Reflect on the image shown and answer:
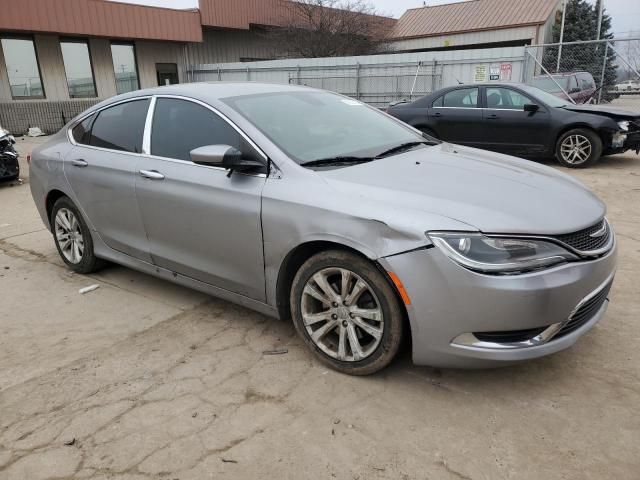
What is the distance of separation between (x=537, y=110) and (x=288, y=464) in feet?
27.6

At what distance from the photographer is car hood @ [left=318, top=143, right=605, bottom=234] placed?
8.14 feet

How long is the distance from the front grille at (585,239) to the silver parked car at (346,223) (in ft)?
0.04

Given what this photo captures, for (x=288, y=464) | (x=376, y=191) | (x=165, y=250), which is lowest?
(x=288, y=464)

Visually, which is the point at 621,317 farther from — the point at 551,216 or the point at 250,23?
the point at 250,23

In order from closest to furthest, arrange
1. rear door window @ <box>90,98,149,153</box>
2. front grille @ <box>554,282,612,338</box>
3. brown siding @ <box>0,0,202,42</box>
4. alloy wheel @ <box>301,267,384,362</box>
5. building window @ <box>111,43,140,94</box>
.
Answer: front grille @ <box>554,282,612,338</box> → alloy wheel @ <box>301,267,384,362</box> → rear door window @ <box>90,98,149,153</box> → brown siding @ <box>0,0,202,42</box> → building window @ <box>111,43,140,94</box>

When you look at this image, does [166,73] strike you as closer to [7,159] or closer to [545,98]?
A: [7,159]

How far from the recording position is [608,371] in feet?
9.37

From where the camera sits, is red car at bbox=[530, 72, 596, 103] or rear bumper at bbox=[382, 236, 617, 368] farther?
red car at bbox=[530, 72, 596, 103]

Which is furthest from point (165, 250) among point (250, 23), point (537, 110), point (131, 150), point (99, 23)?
→ point (250, 23)

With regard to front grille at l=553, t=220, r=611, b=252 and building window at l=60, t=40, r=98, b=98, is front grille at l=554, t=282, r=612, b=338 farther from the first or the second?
building window at l=60, t=40, r=98, b=98

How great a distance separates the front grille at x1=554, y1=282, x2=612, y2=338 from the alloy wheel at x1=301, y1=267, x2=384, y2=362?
924 millimetres

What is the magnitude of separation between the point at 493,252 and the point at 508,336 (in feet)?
1.41

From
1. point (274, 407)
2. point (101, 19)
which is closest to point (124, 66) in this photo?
point (101, 19)

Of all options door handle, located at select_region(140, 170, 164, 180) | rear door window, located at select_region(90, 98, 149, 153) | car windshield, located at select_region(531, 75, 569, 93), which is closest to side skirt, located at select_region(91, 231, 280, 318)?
door handle, located at select_region(140, 170, 164, 180)
